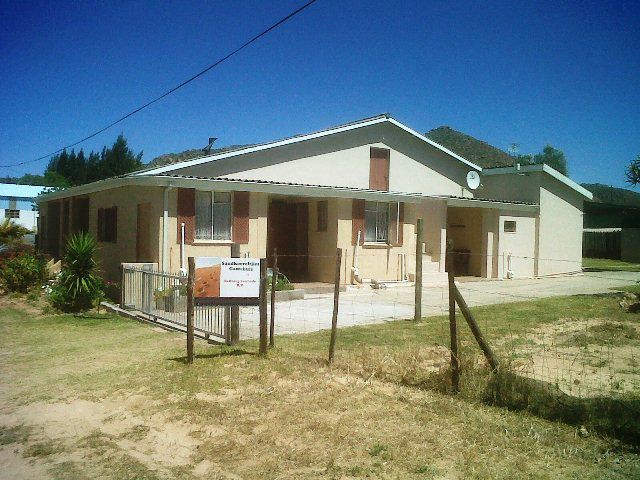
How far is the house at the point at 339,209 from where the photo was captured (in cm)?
1548

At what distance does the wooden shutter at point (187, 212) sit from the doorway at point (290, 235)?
12.1 feet

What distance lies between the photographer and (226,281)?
8.24 meters

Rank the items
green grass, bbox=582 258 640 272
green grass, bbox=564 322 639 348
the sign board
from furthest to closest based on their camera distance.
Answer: green grass, bbox=582 258 640 272 → green grass, bbox=564 322 639 348 → the sign board

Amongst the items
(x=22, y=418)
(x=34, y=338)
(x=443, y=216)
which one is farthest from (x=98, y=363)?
(x=443, y=216)

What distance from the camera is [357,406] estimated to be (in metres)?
5.77

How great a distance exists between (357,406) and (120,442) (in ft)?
7.78

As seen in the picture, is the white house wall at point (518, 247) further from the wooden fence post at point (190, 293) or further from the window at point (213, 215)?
the wooden fence post at point (190, 293)

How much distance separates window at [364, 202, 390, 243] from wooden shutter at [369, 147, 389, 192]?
1492mm

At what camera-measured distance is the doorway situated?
18.3 meters

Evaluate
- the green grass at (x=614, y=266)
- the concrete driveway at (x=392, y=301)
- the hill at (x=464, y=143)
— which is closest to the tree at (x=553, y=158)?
the hill at (x=464, y=143)

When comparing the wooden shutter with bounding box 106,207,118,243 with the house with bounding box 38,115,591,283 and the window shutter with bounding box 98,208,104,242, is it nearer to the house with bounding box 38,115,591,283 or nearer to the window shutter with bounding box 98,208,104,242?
the house with bounding box 38,115,591,283

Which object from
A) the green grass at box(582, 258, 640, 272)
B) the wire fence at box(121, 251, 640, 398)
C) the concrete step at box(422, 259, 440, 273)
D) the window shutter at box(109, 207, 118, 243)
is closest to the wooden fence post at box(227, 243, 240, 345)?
the wire fence at box(121, 251, 640, 398)

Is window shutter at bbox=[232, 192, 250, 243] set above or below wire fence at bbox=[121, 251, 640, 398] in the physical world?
above

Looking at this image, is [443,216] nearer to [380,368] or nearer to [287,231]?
[287,231]
